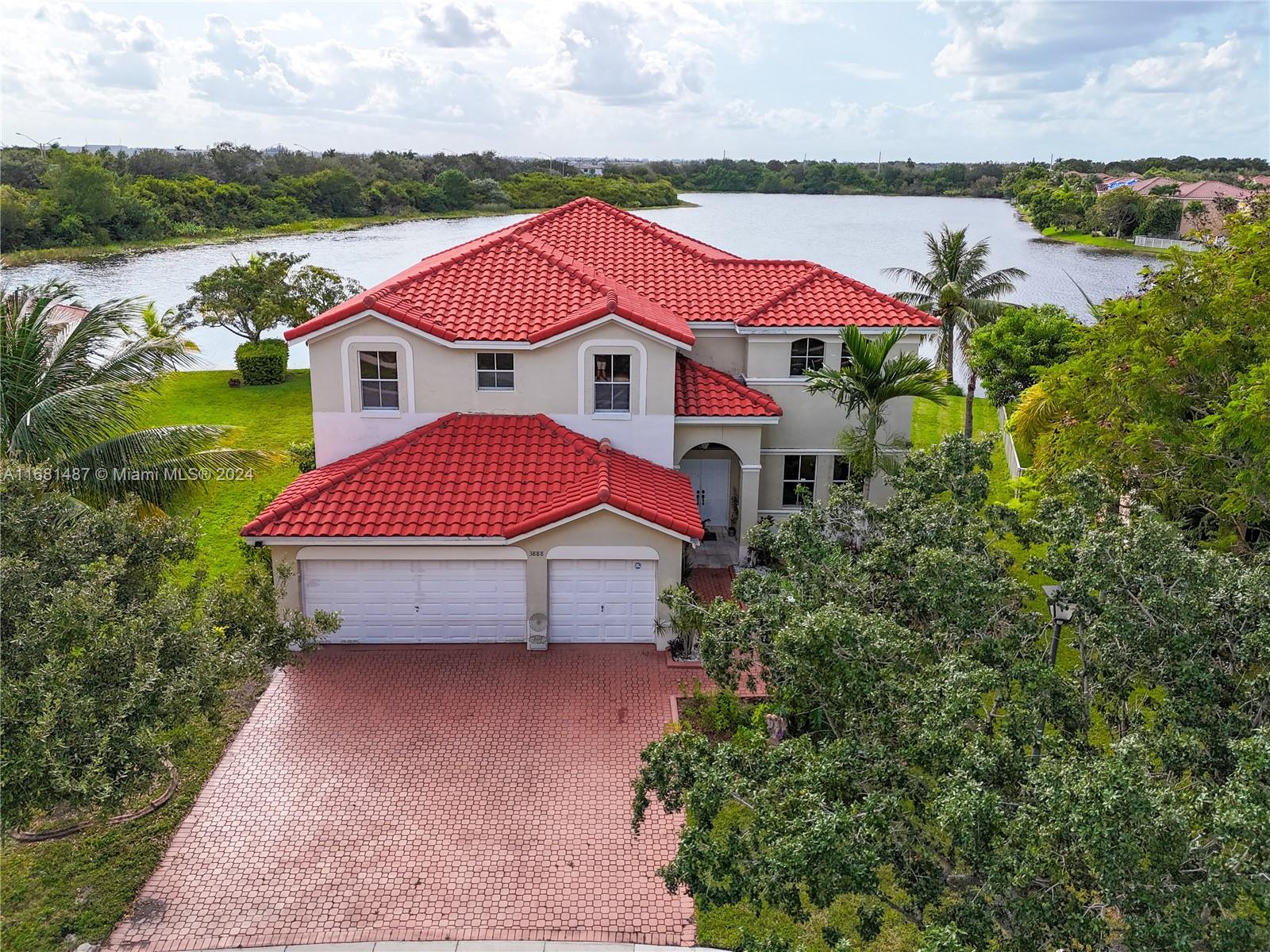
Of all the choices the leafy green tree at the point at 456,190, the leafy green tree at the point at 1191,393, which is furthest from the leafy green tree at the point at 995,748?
the leafy green tree at the point at 456,190

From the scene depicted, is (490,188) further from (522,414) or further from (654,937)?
(654,937)

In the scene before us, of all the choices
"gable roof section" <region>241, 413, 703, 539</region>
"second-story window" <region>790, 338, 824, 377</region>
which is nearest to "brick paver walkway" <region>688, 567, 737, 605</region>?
"gable roof section" <region>241, 413, 703, 539</region>

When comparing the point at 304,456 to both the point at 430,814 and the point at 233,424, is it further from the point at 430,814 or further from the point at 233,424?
the point at 430,814

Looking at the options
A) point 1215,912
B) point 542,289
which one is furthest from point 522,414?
point 1215,912

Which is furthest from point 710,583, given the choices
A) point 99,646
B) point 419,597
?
point 99,646

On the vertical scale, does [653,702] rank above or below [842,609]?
below

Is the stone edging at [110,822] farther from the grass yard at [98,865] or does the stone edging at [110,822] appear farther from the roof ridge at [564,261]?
the roof ridge at [564,261]
